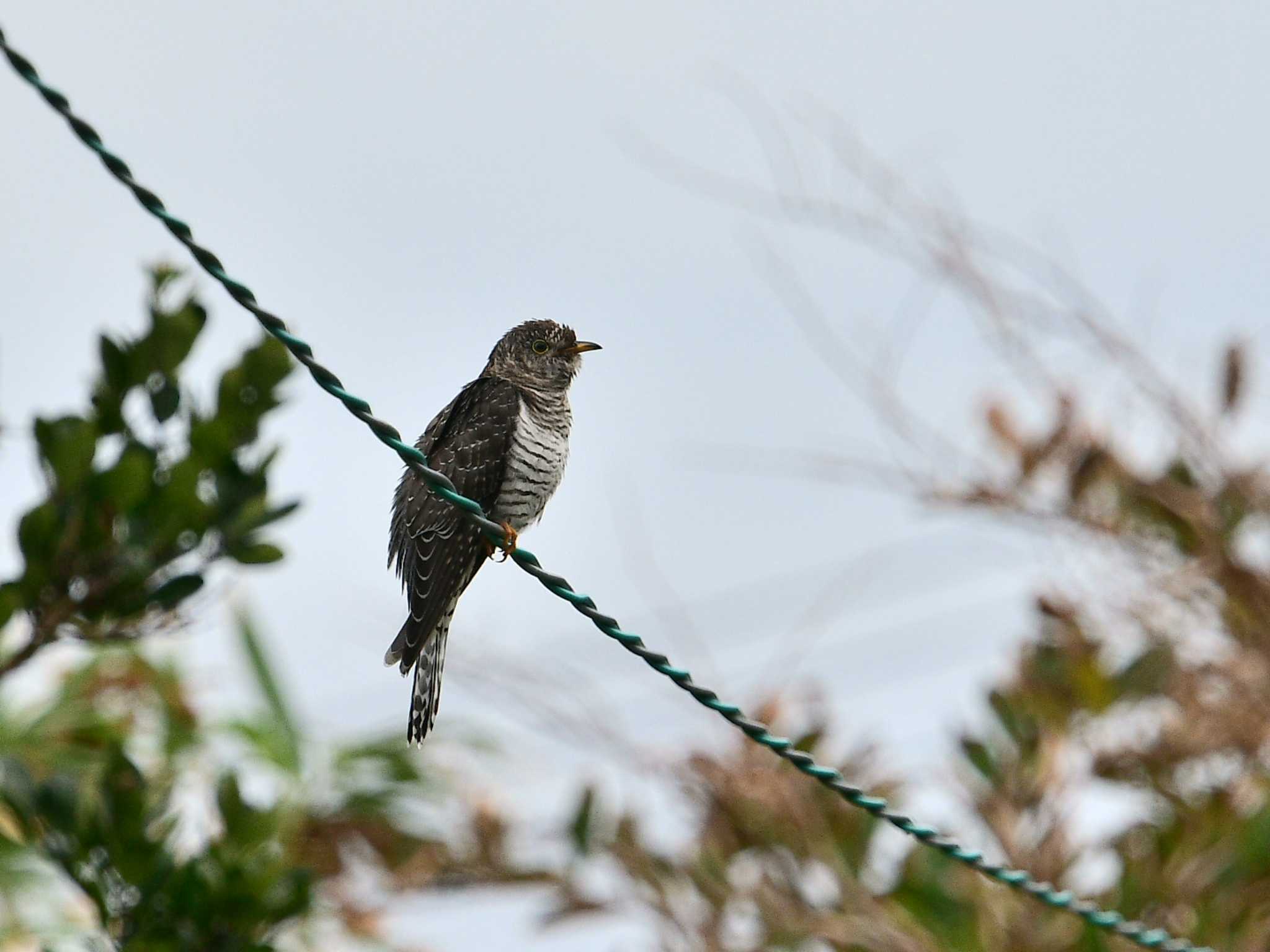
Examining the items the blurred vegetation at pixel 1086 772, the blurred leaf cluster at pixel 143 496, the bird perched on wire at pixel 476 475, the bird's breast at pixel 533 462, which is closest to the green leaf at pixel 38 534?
the blurred leaf cluster at pixel 143 496

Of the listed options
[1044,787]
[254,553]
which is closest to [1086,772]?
[1044,787]

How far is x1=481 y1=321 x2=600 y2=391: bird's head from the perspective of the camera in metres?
3.95

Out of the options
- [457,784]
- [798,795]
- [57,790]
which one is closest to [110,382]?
[57,790]

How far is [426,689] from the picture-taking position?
4016mm

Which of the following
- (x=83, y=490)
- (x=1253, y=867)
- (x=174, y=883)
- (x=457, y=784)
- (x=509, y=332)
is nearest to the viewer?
(x=509, y=332)

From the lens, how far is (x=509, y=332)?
424 centimetres

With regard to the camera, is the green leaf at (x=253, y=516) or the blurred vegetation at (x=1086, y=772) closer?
the green leaf at (x=253, y=516)

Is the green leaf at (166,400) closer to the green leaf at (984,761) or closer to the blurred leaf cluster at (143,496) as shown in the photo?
the blurred leaf cluster at (143,496)

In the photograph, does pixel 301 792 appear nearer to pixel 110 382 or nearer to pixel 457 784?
pixel 457 784

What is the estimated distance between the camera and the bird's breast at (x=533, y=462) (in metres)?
4.26

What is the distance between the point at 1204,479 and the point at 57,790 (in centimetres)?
539

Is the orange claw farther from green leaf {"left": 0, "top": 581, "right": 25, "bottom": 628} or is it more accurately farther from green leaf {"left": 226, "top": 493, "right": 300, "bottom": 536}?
green leaf {"left": 0, "top": 581, "right": 25, "bottom": 628}

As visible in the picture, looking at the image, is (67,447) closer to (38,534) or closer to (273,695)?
(38,534)

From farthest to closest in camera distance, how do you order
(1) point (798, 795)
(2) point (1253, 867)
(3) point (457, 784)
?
(3) point (457, 784), (1) point (798, 795), (2) point (1253, 867)
